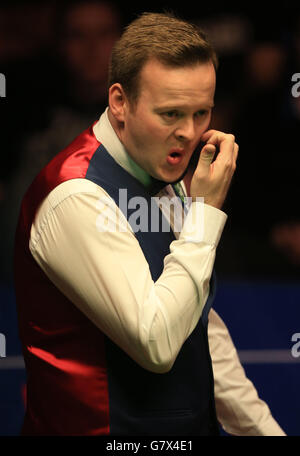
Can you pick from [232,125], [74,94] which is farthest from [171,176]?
[232,125]

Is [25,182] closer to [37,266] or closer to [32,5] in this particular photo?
[32,5]

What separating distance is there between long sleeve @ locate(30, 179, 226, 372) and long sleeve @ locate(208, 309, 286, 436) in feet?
1.39

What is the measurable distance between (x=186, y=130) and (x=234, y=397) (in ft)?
2.35

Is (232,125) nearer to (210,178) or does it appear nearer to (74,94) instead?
(74,94)

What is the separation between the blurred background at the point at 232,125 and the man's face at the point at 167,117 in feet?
4.67

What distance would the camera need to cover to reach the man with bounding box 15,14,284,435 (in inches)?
58.9

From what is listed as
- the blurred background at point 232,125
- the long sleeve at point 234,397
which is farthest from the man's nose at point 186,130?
the blurred background at point 232,125

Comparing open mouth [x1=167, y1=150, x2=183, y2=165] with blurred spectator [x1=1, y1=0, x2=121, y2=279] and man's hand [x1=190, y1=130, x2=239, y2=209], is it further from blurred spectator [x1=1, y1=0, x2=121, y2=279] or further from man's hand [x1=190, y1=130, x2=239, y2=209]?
blurred spectator [x1=1, y1=0, x2=121, y2=279]

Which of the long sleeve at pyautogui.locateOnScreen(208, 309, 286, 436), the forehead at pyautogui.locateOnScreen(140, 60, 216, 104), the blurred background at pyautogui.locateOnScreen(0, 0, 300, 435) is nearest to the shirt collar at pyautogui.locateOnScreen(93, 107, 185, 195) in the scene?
the forehead at pyautogui.locateOnScreen(140, 60, 216, 104)

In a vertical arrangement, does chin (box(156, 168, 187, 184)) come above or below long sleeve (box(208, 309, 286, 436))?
above

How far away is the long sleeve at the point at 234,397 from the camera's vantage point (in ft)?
6.28

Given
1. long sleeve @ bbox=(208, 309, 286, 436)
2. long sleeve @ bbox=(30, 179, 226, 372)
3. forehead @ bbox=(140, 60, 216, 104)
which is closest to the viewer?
long sleeve @ bbox=(30, 179, 226, 372)

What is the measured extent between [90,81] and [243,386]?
1.74 metres
